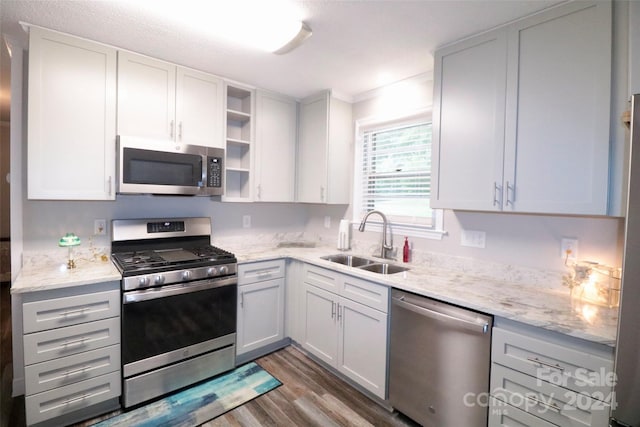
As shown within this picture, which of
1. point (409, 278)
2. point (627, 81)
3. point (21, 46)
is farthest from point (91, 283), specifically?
point (627, 81)

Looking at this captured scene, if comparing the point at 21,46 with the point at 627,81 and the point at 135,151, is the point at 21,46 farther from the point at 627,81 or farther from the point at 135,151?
the point at 627,81

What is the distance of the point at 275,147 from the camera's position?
304 cm

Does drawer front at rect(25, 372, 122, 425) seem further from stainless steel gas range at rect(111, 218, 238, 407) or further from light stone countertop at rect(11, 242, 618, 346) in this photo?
light stone countertop at rect(11, 242, 618, 346)

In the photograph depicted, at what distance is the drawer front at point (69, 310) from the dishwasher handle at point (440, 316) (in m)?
1.78

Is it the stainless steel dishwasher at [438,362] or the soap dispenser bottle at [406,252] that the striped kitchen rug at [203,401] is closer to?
the stainless steel dishwasher at [438,362]

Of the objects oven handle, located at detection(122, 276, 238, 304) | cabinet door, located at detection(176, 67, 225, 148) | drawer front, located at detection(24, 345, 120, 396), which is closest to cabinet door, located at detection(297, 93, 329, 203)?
cabinet door, located at detection(176, 67, 225, 148)

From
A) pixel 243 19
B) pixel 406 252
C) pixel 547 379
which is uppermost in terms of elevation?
pixel 243 19

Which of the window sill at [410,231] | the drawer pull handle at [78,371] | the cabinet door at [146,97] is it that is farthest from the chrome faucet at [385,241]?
the drawer pull handle at [78,371]

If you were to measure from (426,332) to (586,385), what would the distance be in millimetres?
703

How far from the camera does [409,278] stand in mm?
2014

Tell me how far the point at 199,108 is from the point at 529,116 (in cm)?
231

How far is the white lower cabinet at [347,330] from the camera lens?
6.63 feet

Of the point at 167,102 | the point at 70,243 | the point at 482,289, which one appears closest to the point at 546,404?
the point at 482,289

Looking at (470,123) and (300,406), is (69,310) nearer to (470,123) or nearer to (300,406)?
(300,406)
